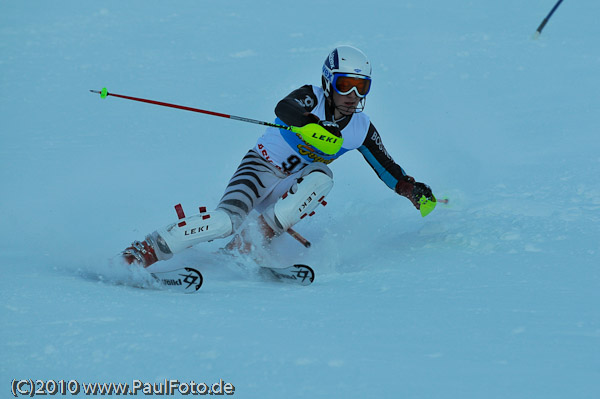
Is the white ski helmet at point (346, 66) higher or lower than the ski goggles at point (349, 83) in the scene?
higher

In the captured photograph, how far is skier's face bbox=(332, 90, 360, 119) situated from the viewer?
12.4 ft

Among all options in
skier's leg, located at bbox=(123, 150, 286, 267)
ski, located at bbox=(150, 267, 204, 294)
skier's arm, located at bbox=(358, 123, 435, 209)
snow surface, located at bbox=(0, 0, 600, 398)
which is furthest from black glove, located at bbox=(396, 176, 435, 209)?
ski, located at bbox=(150, 267, 204, 294)

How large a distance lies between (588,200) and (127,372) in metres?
3.04

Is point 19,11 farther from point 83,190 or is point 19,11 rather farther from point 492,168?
point 492,168

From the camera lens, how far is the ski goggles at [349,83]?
12.1 ft

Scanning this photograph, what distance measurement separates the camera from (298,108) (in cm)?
362

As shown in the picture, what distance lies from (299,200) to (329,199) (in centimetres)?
155

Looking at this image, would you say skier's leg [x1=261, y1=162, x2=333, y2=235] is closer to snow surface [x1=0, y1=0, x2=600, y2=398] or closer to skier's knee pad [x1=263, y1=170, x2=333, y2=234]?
skier's knee pad [x1=263, y1=170, x2=333, y2=234]

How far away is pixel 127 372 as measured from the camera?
6.73ft

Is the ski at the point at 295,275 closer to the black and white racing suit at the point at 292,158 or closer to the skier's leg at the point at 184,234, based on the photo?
the skier's leg at the point at 184,234

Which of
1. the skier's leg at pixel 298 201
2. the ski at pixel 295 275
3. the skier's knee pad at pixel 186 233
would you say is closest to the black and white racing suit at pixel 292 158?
the skier's leg at pixel 298 201

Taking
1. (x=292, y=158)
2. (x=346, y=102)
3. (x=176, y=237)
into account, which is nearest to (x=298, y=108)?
(x=346, y=102)

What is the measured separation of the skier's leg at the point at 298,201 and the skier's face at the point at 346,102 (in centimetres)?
37

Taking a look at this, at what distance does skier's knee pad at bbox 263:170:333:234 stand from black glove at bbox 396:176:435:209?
0.54 metres
